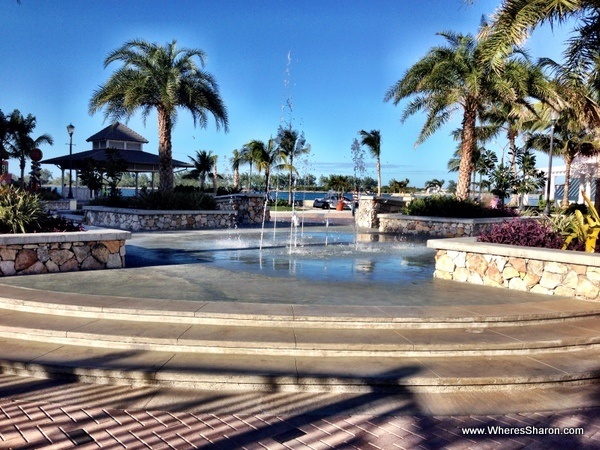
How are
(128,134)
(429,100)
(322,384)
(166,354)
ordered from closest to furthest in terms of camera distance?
(322,384)
(166,354)
(429,100)
(128,134)

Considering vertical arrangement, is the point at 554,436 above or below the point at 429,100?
below

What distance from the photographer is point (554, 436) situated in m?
3.82

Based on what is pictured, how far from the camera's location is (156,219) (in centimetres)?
1844

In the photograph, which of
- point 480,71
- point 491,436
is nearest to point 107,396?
point 491,436

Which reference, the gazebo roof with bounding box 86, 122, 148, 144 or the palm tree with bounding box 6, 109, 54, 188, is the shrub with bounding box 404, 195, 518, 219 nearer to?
the gazebo roof with bounding box 86, 122, 148, 144

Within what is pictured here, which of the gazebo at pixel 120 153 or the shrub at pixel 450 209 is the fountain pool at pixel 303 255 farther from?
the gazebo at pixel 120 153

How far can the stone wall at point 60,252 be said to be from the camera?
8164mm

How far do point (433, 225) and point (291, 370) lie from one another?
593 inches

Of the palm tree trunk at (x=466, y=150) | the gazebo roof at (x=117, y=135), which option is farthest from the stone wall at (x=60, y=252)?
the gazebo roof at (x=117, y=135)

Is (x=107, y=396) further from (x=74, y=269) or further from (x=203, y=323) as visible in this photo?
(x=74, y=269)

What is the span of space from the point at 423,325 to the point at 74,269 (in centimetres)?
622

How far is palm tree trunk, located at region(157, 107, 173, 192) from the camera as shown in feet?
69.9

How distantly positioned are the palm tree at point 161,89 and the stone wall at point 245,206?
2657 millimetres

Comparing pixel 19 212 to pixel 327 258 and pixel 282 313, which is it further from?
pixel 327 258
